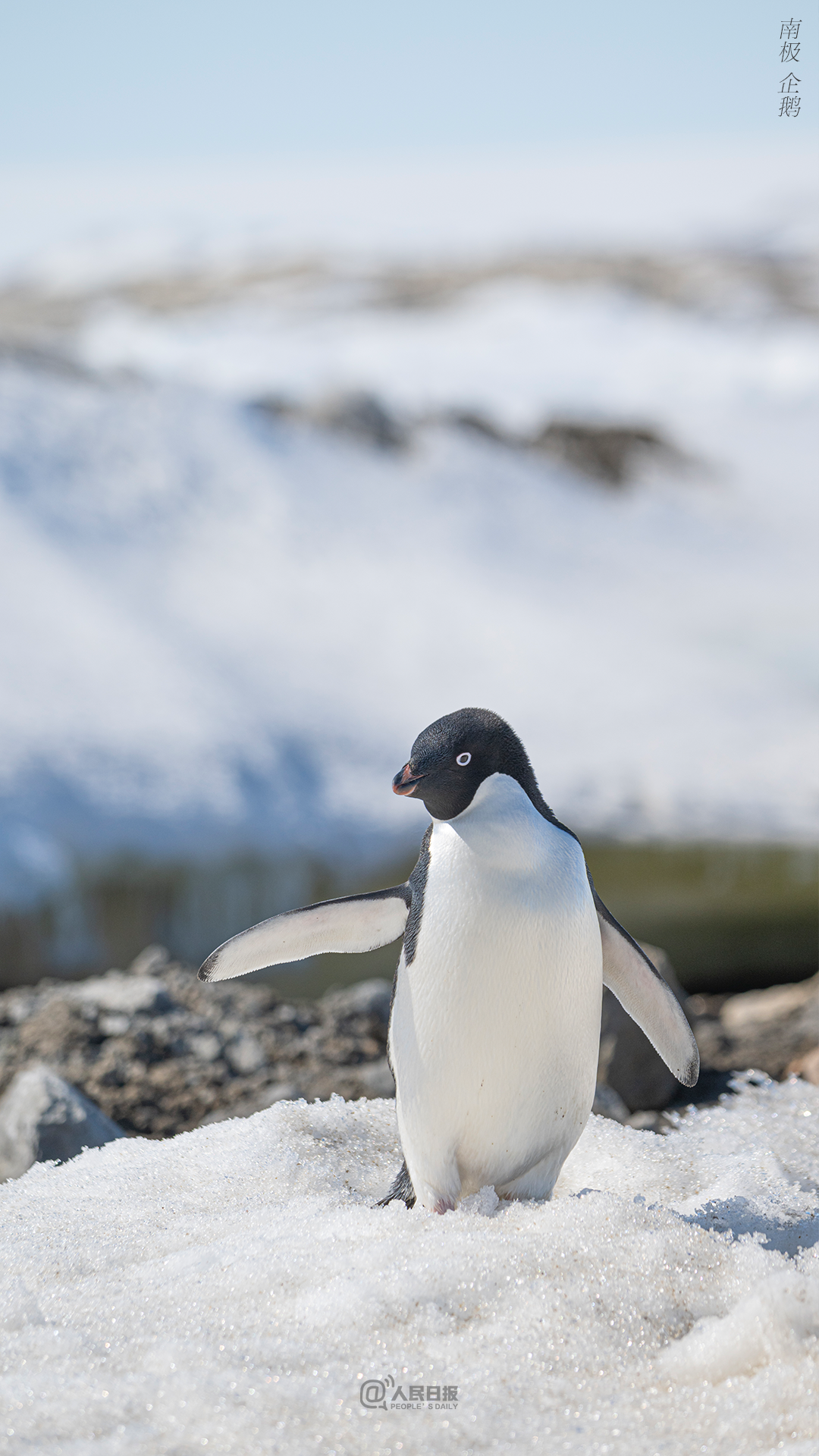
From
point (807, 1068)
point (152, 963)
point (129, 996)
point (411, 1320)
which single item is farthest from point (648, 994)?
point (152, 963)

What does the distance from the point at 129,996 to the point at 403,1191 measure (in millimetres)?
1184

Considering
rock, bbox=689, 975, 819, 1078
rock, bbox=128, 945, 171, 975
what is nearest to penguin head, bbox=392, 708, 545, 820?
rock, bbox=689, 975, 819, 1078

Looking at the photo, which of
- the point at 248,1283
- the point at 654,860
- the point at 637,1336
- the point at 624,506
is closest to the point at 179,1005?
the point at 248,1283

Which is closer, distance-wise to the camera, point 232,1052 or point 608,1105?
point 608,1105

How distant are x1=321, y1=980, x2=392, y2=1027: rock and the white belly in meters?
1.06

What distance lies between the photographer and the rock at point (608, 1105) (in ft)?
6.69

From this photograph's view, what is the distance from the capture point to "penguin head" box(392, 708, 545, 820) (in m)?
1.33

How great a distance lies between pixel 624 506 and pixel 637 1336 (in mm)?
7369

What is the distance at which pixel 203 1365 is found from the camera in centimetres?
102

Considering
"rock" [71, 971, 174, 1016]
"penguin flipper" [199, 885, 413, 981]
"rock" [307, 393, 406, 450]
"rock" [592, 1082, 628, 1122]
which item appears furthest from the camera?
"rock" [307, 393, 406, 450]

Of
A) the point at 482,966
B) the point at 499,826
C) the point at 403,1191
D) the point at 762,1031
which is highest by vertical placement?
the point at 499,826

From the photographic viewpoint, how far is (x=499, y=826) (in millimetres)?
1366

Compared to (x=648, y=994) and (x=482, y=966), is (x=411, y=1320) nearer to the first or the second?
(x=482, y=966)

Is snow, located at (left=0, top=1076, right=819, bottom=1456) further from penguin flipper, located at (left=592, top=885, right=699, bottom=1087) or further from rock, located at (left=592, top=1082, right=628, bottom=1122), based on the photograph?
rock, located at (left=592, top=1082, right=628, bottom=1122)
